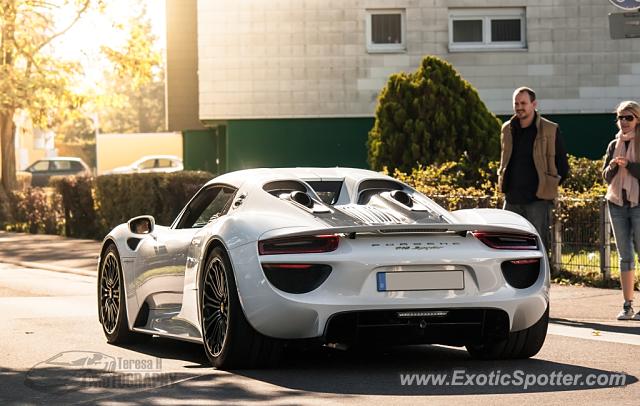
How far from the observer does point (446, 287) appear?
849 cm

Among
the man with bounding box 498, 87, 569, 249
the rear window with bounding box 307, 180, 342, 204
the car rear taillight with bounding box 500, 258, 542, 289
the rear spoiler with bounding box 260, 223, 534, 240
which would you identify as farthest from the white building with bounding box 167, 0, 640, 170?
the rear spoiler with bounding box 260, 223, 534, 240

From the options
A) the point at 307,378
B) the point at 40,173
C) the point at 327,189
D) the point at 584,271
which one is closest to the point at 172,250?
the point at 327,189

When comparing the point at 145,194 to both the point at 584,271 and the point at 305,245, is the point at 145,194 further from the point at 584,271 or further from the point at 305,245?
the point at 305,245

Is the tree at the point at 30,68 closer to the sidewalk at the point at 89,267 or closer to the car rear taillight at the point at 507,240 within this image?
the sidewalk at the point at 89,267

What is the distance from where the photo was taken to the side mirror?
33.4 feet

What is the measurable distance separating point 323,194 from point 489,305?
1.45 m

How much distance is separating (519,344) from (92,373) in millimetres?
2615

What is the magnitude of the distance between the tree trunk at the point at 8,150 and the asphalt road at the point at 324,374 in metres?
28.1

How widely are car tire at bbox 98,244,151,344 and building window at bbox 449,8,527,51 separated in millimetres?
19445

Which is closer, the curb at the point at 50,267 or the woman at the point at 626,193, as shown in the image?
the woman at the point at 626,193

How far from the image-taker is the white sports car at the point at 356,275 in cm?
836

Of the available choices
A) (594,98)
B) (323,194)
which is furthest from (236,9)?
(323,194)

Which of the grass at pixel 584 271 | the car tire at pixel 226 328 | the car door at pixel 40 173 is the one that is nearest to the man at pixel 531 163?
the grass at pixel 584 271

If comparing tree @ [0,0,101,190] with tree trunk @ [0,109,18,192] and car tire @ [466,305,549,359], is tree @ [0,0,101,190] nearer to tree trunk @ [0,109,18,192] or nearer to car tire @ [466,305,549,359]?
tree trunk @ [0,109,18,192]
